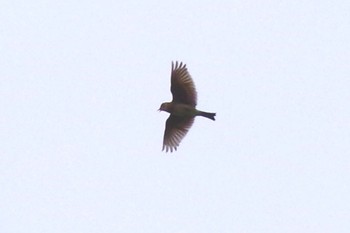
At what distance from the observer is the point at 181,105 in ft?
107

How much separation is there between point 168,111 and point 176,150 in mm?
1178

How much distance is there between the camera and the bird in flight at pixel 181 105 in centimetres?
3244

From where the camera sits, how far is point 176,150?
3322cm

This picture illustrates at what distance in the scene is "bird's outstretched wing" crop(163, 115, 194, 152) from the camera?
33.2m

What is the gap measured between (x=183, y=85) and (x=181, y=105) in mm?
591

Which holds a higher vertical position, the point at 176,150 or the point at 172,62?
the point at 172,62

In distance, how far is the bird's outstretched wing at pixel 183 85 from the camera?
3241 centimetres

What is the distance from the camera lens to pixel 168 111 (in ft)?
108

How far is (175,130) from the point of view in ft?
109

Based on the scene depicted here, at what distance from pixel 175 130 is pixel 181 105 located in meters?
0.99

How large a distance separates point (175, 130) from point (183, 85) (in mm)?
1555

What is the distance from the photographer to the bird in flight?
3244 centimetres

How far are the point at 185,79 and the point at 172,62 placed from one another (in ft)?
2.04

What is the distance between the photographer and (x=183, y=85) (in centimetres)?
3241
